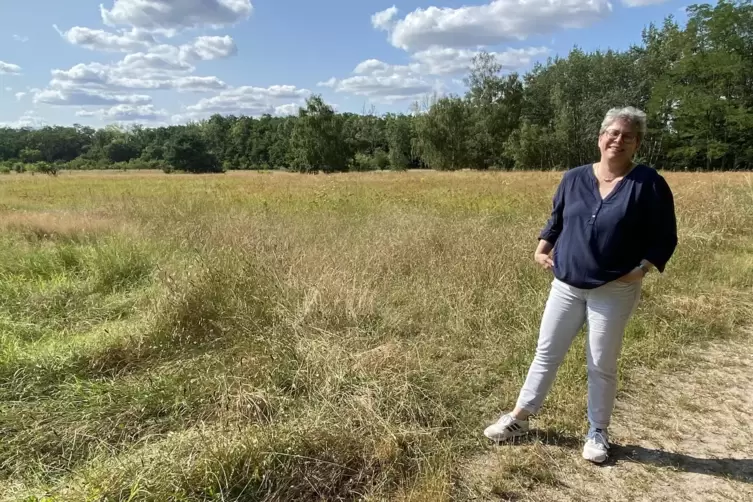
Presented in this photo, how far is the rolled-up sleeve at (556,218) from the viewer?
8.52 ft

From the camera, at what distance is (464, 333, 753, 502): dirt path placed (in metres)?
2.27

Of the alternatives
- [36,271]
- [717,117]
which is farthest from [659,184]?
[717,117]

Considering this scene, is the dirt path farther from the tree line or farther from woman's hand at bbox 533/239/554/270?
the tree line

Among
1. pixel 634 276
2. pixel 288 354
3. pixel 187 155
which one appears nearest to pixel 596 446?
pixel 634 276

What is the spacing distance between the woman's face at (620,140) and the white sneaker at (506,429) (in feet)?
5.21

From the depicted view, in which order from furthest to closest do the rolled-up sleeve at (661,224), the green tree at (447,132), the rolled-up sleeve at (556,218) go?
the green tree at (447,132) < the rolled-up sleeve at (556,218) < the rolled-up sleeve at (661,224)

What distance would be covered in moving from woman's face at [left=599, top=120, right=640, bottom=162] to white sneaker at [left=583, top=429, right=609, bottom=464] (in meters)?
1.55

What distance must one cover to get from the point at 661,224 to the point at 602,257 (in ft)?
1.05

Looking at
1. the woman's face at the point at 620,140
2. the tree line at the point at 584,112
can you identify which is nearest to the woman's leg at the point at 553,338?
the woman's face at the point at 620,140

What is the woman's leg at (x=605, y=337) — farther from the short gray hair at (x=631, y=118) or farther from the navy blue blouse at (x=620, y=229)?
the short gray hair at (x=631, y=118)

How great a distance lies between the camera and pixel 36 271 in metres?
5.34

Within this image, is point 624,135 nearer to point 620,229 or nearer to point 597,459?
point 620,229

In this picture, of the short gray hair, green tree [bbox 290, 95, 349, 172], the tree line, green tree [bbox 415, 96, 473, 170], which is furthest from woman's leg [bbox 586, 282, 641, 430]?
green tree [bbox 290, 95, 349, 172]

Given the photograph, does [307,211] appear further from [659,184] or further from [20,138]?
[20,138]
